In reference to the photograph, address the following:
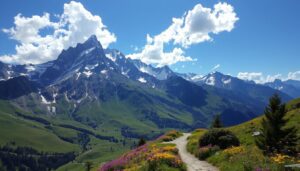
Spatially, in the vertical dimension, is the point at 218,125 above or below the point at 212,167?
above

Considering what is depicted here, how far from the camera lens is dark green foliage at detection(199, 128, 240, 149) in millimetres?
32156

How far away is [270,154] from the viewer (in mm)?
24172

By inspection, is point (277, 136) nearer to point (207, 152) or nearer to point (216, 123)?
point (207, 152)

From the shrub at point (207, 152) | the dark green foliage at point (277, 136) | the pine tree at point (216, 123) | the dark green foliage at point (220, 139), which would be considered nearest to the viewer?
the dark green foliage at point (277, 136)

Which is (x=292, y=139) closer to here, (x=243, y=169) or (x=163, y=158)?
(x=243, y=169)

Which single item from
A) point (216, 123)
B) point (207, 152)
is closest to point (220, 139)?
point (207, 152)

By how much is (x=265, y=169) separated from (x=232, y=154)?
7.81 metres

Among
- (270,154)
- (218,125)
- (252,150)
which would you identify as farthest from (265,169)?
(218,125)

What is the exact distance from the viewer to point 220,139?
106ft

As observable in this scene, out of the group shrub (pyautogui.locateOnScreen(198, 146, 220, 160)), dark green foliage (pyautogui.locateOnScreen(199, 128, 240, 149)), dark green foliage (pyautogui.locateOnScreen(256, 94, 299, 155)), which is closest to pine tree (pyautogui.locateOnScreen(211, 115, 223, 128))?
dark green foliage (pyautogui.locateOnScreen(199, 128, 240, 149))

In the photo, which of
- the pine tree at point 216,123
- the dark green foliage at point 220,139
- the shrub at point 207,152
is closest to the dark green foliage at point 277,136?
the shrub at point 207,152

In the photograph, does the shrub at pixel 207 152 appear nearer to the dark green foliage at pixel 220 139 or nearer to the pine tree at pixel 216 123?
the dark green foliage at pixel 220 139

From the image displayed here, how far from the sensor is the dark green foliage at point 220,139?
32.2m

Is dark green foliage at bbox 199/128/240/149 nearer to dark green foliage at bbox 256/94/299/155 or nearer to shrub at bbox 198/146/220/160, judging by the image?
shrub at bbox 198/146/220/160
